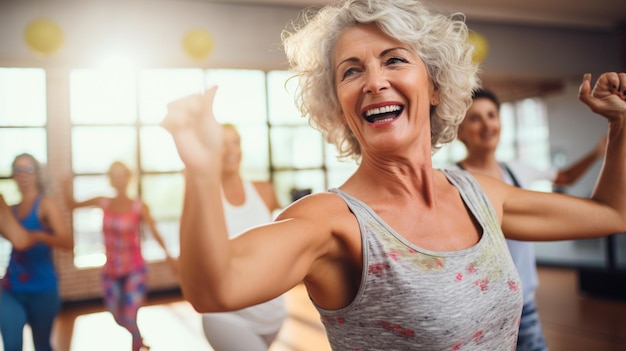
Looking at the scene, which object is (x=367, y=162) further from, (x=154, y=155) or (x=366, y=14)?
(x=154, y=155)

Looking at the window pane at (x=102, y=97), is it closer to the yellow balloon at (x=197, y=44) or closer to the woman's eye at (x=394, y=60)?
the yellow balloon at (x=197, y=44)

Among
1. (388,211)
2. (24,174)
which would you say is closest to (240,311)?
(388,211)

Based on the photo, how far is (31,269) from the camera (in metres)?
2.88

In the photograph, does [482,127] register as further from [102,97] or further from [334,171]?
[334,171]

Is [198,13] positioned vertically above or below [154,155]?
above

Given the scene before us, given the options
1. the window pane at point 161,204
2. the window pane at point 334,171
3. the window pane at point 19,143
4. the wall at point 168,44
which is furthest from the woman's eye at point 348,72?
the window pane at point 334,171

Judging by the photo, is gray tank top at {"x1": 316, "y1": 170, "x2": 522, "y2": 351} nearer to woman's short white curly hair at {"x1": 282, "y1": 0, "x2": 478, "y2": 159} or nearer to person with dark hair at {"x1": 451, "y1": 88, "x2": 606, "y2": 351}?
woman's short white curly hair at {"x1": 282, "y1": 0, "x2": 478, "y2": 159}

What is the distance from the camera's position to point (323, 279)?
3.13 ft

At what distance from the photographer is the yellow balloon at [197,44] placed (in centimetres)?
496

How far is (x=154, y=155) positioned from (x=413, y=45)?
23.8 ft

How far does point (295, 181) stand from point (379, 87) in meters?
7.70

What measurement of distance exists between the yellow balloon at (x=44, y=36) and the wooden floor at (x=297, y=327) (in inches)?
99.5

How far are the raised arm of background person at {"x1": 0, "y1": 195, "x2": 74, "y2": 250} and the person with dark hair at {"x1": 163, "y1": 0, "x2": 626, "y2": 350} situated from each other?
2088 mm

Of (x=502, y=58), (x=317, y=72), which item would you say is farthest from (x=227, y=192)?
(x=502, y=58)
